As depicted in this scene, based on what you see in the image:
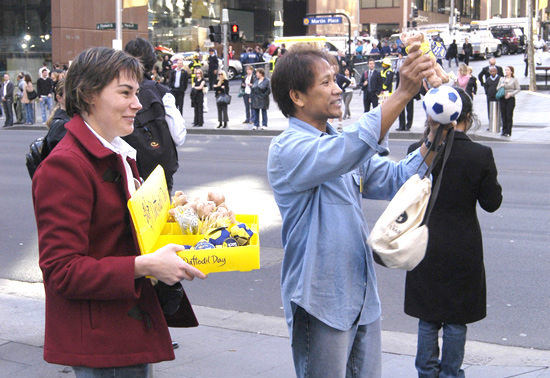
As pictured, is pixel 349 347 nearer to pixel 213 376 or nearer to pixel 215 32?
pixel 213 376

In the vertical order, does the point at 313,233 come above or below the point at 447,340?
above

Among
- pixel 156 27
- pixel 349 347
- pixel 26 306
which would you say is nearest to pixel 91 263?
pixel 349 347

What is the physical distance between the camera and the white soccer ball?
275 cm

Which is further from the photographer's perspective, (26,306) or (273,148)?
(26,306)

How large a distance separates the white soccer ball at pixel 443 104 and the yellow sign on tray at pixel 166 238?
806 mm

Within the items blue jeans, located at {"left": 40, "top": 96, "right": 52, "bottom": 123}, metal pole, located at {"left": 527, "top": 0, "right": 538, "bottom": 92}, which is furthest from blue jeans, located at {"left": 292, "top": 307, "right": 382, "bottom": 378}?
metal pole, located at {"left": 527, "top": 0, "right": 538, "bottom": 92}

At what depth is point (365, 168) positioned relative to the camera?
3.09 metres

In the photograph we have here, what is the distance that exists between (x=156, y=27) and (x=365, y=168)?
1951 inches

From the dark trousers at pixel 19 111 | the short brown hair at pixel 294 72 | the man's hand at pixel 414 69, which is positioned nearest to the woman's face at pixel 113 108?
the short brown hair at pixel 294 72

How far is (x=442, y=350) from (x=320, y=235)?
5.76ft

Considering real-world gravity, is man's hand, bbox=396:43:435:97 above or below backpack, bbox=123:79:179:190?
above

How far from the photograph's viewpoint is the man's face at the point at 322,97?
2.87 meters

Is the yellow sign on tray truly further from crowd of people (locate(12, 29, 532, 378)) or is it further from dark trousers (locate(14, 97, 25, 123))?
dark trousers (locate(14, 97, 25, 123))

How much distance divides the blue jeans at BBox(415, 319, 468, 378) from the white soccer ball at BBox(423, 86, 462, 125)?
1676 mm
